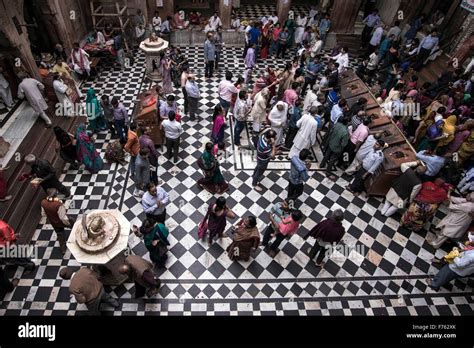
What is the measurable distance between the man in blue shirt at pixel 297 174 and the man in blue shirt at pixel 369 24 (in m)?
10.7

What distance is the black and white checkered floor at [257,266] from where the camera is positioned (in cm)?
605

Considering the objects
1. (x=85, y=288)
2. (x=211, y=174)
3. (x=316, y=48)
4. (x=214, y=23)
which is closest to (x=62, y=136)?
(x=211, y=174)

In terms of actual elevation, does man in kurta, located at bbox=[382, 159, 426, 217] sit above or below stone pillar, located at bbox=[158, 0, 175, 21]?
below

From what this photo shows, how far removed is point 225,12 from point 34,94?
932 centimetres

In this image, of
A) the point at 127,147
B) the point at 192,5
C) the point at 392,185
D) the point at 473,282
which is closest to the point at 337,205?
the point at 392,185

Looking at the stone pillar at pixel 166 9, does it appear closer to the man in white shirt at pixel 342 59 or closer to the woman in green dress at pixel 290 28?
the woman in green dress at pixel 290 28

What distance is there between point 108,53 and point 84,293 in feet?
33.7

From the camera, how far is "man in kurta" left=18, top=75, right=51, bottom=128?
26.8ft

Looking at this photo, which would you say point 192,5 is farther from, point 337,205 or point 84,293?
point 84,293

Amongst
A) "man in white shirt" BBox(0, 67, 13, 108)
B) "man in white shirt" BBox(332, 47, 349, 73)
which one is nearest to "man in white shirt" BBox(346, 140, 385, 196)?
"man in white shirt" BBox(332, 47, 349, 73)

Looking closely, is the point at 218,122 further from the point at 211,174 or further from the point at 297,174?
the point at 297,174

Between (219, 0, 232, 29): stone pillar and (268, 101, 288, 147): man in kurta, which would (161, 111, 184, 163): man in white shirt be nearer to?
(268, 101, 288, 147): man in kurta

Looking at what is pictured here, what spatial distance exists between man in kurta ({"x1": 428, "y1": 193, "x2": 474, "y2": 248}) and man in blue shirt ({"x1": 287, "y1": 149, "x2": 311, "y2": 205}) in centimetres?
339
